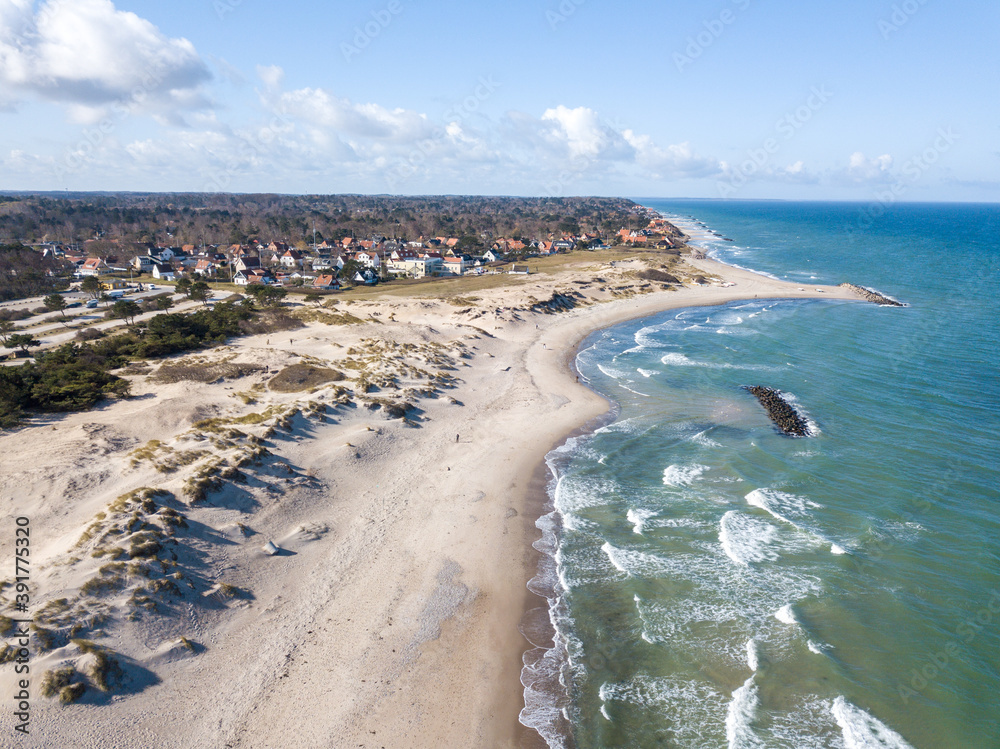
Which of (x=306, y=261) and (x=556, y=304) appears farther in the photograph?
(x=306, y=261)

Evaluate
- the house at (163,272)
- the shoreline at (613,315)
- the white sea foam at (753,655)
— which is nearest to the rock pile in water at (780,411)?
the shoreline at (613,315)

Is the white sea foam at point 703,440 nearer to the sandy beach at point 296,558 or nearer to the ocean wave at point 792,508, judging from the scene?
the ocean wave at point 792,508

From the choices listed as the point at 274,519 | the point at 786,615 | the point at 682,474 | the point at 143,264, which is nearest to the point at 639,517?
the point at 682,474

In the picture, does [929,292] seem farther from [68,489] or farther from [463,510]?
[68,489]

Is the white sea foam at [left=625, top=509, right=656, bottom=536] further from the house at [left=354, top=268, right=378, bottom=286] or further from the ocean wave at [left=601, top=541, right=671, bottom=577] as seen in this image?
the house at [left=354, top=268, right=378, bottom=286]

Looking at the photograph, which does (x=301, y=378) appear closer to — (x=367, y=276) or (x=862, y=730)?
(x=862, y=730)

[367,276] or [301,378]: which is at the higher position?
[367,276]
